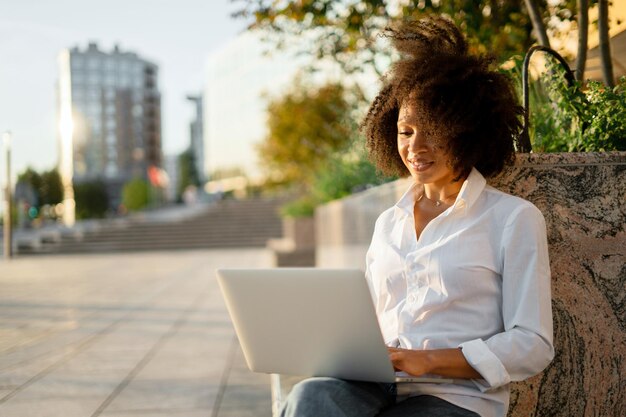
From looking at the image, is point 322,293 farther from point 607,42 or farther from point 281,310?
point 607,42

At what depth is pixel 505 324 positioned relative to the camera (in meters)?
2.00

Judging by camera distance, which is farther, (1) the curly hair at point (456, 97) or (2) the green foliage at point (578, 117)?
(2) the green foliage at point (578, 117)

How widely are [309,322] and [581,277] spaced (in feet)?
3.80

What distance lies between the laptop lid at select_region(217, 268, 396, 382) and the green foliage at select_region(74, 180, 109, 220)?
4832 cm

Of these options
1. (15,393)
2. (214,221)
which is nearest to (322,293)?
(15,393)

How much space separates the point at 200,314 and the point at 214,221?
25209 millimetres

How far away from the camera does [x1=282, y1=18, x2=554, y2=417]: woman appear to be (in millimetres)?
1956

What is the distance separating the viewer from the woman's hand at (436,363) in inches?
77.0

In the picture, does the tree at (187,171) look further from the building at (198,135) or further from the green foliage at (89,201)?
the green foliage at (89,201)

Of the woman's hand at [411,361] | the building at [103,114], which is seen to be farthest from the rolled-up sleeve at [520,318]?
the building at [103,114]

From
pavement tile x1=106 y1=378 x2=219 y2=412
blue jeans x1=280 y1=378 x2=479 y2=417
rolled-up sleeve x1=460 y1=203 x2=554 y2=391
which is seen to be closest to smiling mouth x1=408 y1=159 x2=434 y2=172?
rolled-up sleeve x1=460 y1=203 x2=554 y2=391

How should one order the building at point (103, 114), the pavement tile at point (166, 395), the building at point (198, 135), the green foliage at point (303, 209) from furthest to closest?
the building at point (198, 135), the building at point (103, 114), the green foliage at point (303, 209), the pavement tile at point (166, 395)

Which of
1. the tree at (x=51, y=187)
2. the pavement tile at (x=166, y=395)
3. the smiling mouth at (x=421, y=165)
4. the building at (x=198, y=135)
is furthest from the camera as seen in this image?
the building at (x=198, y=135)

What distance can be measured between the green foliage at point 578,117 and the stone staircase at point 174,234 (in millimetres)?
26074
